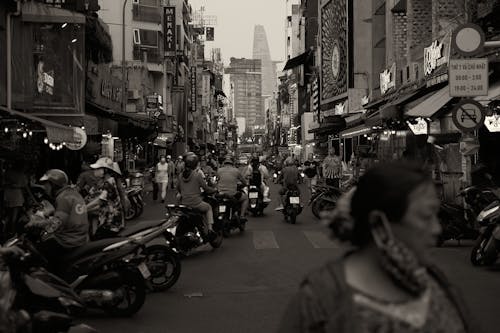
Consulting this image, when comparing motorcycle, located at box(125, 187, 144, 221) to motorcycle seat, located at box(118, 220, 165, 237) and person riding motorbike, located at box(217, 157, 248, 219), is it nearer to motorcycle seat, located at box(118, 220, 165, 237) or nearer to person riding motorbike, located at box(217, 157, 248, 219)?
person riding motorbike, located at box(217, 157, 248, 219)

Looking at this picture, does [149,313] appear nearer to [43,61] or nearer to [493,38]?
[493,38]

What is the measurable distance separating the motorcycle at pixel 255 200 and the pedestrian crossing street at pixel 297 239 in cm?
364

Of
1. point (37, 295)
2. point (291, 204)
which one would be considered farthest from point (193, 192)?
point (37, 295)

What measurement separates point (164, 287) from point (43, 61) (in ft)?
49.0

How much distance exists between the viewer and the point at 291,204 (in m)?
18.1

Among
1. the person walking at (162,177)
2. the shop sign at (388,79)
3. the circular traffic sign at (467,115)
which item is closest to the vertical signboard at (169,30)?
the shop sign at (388,79)

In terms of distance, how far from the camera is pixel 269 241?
14.2 metres

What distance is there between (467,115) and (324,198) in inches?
227

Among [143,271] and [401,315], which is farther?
[143,271]

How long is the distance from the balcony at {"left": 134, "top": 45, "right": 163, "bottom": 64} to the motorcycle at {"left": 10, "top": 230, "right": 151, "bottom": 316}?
4724 cm

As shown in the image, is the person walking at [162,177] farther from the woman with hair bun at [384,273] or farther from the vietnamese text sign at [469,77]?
the woman with hair bun at [384,273]

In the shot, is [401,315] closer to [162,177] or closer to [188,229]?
[188,229]

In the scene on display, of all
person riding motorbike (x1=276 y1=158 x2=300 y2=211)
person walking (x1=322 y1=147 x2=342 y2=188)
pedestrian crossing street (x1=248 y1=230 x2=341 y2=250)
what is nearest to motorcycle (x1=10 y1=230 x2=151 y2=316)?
A: pedestrian crossing street (x1=248 y1=230 x2=341 y2=250)

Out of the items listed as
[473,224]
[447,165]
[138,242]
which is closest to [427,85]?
[447,165]
